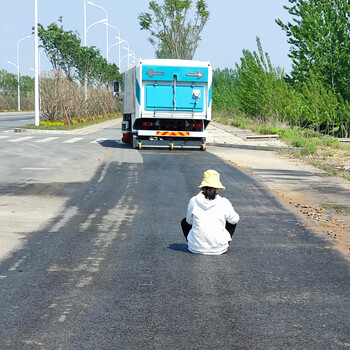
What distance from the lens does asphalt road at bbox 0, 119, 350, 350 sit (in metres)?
5.27

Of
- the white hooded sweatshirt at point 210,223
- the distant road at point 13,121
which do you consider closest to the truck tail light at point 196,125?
the white hooded sweatshirt at point 210,223

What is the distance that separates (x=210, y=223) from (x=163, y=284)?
1461 mm

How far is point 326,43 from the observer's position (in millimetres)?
39938

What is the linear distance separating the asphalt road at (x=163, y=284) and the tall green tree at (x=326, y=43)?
91.8 feet

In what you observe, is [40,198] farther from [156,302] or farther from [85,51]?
[85,51]

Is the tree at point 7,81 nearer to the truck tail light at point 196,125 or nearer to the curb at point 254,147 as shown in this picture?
the curb at point 254,147

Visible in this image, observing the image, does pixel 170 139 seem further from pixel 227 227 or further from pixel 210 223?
pixel 210 223

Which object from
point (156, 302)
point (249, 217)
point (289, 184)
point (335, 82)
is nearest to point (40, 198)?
point (249, 217)

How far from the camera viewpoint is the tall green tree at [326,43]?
3931 cm

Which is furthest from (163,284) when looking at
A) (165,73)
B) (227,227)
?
(165,73)

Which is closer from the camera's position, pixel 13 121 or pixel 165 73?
pixel 165 73

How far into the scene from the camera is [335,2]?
41.6 metres

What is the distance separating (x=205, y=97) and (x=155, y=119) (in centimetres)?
218

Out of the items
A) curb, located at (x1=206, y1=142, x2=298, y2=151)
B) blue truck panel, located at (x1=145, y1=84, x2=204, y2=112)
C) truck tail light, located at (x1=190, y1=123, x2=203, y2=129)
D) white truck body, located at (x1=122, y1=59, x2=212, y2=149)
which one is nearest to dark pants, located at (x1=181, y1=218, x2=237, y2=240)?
white truck body, located at (x1=122, y1=59, x2=212, y2=149)
